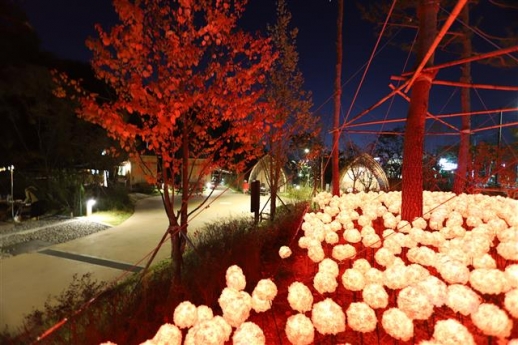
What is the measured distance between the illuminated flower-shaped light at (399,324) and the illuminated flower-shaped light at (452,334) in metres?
0.23

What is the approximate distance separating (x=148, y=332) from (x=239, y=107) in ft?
10.4

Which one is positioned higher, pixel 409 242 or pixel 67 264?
pixel 409 242

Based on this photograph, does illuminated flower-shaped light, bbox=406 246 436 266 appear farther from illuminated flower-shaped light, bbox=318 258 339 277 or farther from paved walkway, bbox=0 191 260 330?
paved walkway, bbox=0 191 260 330

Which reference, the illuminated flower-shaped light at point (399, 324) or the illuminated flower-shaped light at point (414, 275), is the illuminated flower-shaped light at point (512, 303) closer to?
the illuminated flower-shaped light at point (414, 275)

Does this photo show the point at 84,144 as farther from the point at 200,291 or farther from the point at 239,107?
the point at 200,291

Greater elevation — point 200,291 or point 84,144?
point 84,144

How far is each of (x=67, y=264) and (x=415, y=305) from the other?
6870 millimetres

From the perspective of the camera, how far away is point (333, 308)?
2.17 meters

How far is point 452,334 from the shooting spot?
1.81 meters

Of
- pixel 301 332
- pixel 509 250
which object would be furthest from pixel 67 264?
pixel 509 250

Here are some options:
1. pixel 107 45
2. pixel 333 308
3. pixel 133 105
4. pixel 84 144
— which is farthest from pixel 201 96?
pixel 84 144

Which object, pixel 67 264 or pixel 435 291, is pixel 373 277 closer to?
pixel 435 291

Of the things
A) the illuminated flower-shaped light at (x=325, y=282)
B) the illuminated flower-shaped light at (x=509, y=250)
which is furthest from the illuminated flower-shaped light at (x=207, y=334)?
the illuminated flower-shaped light at (x=509, y=250)

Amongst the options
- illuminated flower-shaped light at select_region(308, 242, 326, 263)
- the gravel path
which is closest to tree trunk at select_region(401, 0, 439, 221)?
illuminated flower-shaped light at select_region(308, 242, 326, 263)
